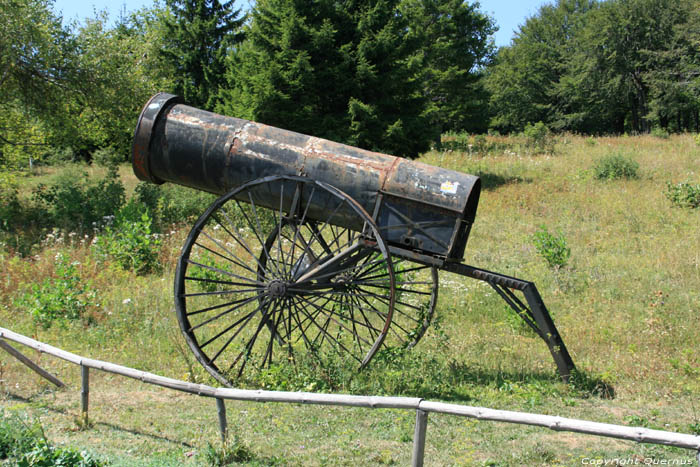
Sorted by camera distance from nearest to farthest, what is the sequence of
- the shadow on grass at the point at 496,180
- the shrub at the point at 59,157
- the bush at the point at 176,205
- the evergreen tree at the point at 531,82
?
the bush at the point at 176,205 < the shadow on grass at the point at 496,180 < the shrub at the point at 59,157 < the evergreen tree at the point at 531,82

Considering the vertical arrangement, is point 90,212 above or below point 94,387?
above

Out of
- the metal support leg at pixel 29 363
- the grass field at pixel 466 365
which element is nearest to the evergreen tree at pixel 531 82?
the grass field at pixel 466 365

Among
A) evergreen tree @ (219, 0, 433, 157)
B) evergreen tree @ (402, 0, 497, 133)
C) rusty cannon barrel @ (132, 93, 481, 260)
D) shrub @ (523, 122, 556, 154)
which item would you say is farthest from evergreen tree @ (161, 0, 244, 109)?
rusty cannon barrel @ (132, 93, 481, 260)

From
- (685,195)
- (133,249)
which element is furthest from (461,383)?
(685,195)

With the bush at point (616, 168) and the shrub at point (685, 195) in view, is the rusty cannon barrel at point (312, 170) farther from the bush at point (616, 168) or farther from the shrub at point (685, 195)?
the bush at point (616, 168)

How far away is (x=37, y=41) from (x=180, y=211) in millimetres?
5848

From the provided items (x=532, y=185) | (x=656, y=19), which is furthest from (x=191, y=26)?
(x=656, y=19)

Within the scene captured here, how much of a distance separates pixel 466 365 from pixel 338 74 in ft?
35.3

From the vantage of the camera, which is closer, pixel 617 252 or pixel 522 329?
pixel 522 329

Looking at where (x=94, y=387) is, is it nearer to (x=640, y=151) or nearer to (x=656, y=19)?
(x=640, y=151)

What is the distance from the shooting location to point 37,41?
1501 centimetres

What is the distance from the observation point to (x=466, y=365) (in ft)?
23.3

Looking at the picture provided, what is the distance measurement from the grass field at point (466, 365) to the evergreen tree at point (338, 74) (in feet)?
14.4

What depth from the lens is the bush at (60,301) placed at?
8.72 metres
